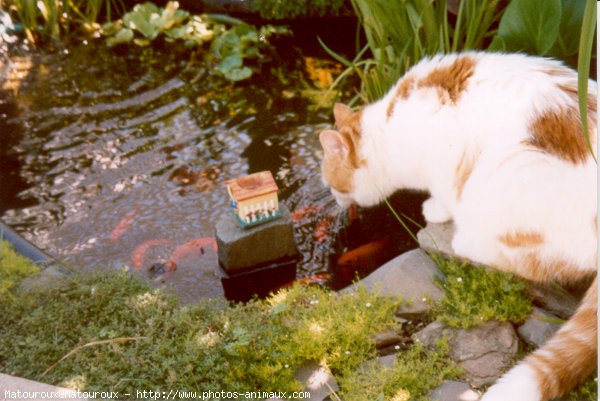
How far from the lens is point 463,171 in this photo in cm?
297

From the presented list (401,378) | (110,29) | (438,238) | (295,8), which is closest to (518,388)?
(401,378)

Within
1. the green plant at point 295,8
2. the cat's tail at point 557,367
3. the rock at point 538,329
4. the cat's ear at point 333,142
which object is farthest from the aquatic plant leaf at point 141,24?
the cat's tail at point 557,367

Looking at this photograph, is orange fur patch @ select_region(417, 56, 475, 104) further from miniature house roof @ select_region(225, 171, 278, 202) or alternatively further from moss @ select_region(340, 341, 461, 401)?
moss @ select_region(340, 341, 461, 401)

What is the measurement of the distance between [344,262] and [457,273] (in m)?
0.86

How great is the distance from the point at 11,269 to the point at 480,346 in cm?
223

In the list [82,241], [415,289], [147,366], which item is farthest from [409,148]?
[82,241]

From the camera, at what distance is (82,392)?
2.53 m

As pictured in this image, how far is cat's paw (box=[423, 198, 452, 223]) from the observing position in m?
3.32

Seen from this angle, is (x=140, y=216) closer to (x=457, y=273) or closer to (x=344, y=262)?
(x=344, y=262)

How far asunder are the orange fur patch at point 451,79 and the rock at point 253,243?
3.62ft

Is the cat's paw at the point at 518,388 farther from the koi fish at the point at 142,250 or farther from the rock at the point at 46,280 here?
the koi fish at the point at 142,250

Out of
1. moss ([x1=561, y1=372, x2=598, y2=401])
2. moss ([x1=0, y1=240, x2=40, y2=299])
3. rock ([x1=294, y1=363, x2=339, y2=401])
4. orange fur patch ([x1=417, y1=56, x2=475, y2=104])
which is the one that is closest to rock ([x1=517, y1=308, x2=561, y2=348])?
moss ([x1=561, y1=372, x2=598, y2=401])

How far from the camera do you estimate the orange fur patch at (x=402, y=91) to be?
3.18 m

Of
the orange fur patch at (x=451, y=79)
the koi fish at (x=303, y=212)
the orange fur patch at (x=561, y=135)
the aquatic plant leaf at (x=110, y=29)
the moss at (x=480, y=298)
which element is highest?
the orange fur patch at (x=451, y=79)
